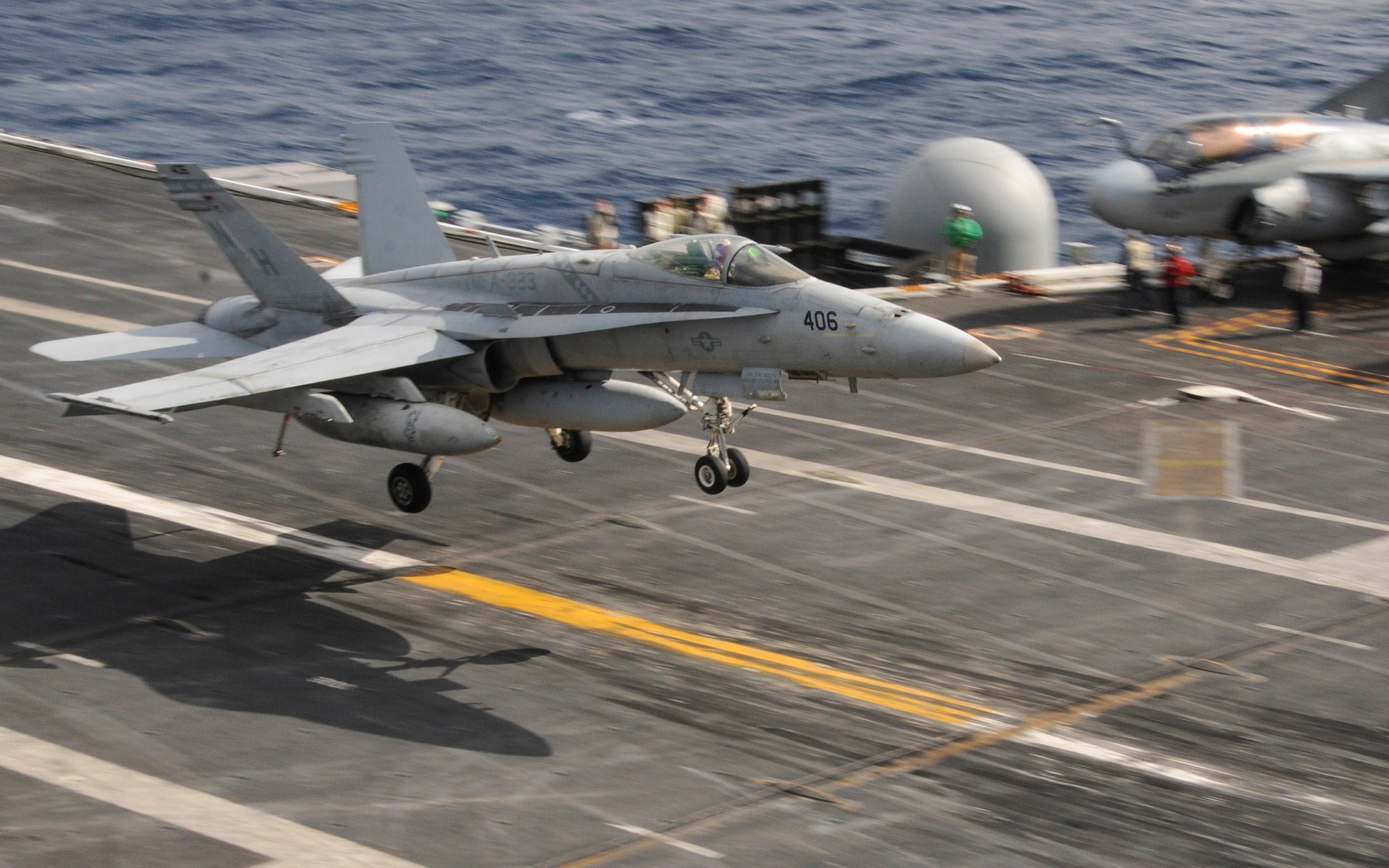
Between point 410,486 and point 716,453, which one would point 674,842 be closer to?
point 716,453

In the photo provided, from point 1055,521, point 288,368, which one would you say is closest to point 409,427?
point 288,368

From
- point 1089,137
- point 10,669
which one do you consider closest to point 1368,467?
point 10,669

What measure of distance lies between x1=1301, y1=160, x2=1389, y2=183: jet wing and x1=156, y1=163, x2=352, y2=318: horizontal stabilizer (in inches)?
1120

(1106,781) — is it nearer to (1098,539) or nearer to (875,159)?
(1098,539)

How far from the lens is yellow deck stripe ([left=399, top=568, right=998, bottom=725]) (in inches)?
750

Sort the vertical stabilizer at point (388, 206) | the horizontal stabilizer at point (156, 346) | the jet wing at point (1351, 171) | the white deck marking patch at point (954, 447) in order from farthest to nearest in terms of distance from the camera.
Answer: the jet wing at point (1351, 171) → the white deck marking patch at point (954, 447) → the vertical stabilizer at point (388, 206) → the horizontal stabilizer at point (156, 346)

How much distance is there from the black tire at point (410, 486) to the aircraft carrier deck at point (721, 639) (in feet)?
→ 3.33

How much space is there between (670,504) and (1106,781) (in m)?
10.4

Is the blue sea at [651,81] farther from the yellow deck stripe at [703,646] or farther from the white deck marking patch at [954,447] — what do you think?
the yellow deck stripe at [703,646]

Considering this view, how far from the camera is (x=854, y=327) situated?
2038 centimetres

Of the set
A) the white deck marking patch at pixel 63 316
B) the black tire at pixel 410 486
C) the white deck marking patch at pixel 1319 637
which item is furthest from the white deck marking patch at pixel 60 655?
the white deck marking patch at pixel 1319 637

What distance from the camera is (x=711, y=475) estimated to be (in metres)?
22.1

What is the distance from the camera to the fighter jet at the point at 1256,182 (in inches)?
1629

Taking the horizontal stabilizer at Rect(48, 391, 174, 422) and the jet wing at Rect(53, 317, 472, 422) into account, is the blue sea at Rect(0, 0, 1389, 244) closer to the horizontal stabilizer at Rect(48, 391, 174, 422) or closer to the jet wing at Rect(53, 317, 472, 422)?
the jet wing at Rect(53, 317, 472, 422)
